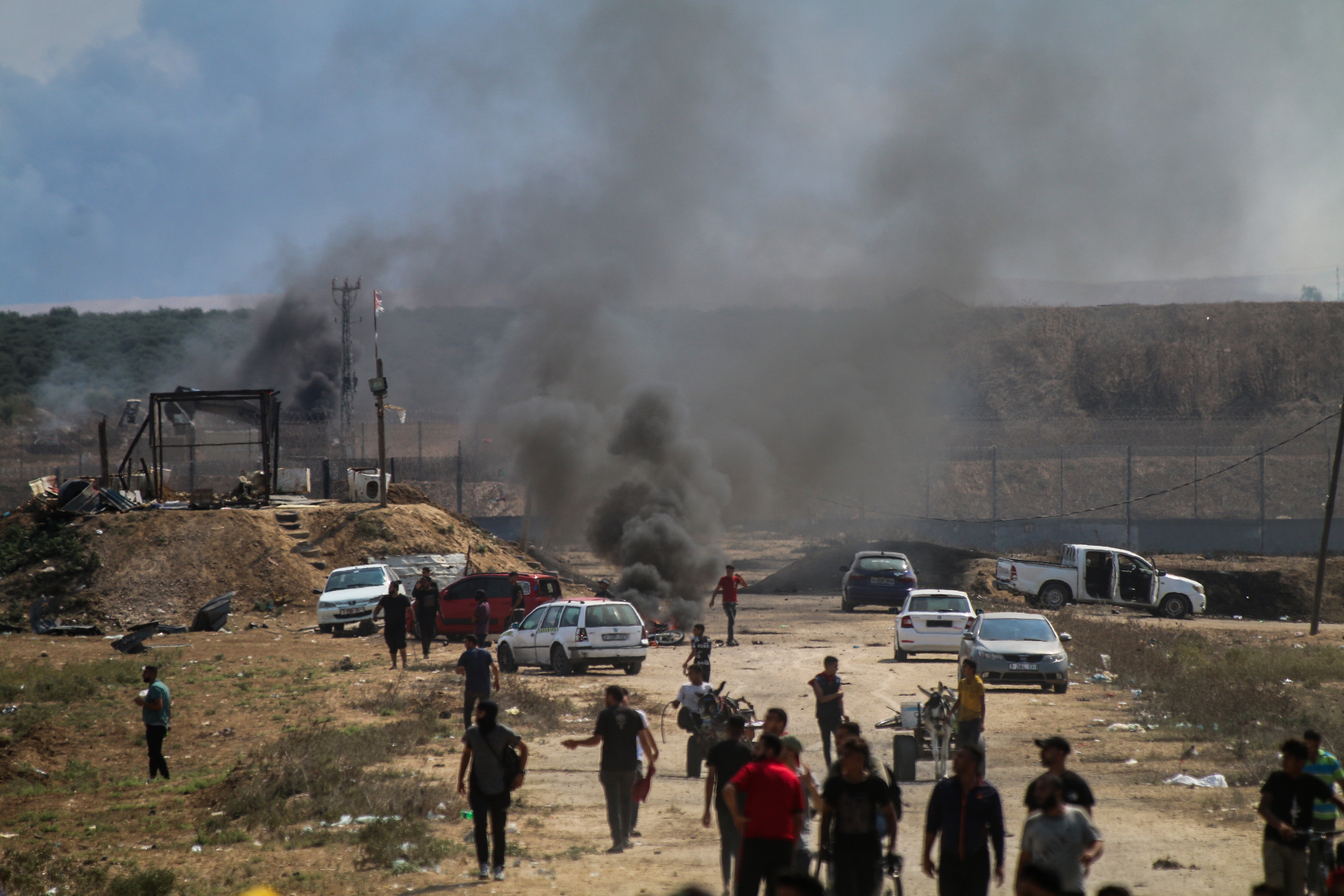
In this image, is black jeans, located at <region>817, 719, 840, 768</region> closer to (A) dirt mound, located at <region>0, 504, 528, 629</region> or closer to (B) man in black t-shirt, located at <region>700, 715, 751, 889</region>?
(B) man in black t-shirt, located at <region>700, 715, 751, 889</region>

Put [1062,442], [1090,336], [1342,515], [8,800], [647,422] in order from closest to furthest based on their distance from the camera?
1. [8,800]
2. [647,422]
3. [1342,515]
4. [1062,442]
5. [1090,336]

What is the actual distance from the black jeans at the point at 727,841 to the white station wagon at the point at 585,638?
1217 centimetres

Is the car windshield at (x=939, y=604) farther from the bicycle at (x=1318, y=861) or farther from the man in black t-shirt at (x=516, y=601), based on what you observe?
the bicycle at (x=1318, y=861)

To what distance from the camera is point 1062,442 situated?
65.6 meters

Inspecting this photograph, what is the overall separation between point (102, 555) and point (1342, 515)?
44.0m

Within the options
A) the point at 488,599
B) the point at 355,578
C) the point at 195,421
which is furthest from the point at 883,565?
the point at 195,421

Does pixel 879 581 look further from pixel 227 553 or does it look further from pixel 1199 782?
pixel 1199 782

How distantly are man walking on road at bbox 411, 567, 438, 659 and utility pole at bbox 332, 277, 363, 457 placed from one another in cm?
3382

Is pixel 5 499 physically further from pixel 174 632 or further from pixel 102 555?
pixel 174 632

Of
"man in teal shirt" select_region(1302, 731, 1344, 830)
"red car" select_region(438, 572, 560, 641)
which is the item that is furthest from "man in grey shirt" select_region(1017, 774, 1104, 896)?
"red car" select_region(438, 572, 560, 641)

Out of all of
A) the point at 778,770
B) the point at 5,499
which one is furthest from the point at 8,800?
the point at 5,499

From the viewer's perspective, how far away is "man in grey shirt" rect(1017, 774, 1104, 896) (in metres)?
6.34

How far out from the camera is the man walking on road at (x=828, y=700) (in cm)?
1197

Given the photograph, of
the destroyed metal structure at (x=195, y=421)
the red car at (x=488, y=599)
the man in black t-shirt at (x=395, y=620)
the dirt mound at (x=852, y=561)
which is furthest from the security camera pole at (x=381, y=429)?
the dirt mound at (x=852, y=561)
